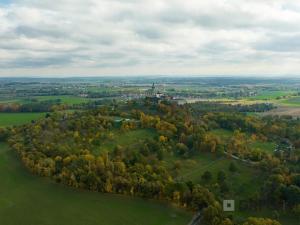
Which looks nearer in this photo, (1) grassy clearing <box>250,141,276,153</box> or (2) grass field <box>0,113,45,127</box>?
(1) grassy clearing <box>250,141,276,153</box>

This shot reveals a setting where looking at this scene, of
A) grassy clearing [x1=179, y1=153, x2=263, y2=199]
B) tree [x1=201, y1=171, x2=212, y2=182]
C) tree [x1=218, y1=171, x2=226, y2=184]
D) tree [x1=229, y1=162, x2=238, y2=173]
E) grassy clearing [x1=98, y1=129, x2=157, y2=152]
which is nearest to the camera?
grassy clearing [x1=179, y1=153, x2=263, y2=199]

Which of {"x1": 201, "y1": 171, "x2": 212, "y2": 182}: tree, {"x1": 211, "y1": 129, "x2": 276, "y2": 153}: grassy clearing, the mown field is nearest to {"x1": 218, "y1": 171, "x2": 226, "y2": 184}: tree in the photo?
{"x1": 201, "y1": 171, "x2": 212, "y2": 182}: tree

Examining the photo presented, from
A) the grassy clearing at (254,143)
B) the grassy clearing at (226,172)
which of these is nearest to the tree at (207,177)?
the grassy clearing at (226,172)

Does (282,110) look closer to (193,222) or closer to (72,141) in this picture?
(72,141)

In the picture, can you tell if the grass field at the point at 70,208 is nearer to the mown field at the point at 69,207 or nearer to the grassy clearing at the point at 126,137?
the mown field at the point at 69,207

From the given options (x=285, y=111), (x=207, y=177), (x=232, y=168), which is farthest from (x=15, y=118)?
(x=285, y=111)

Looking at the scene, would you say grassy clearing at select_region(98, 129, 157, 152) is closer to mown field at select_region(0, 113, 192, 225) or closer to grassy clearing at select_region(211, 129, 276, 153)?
grassy clearing at select_region(211, 129, 276, 153)
